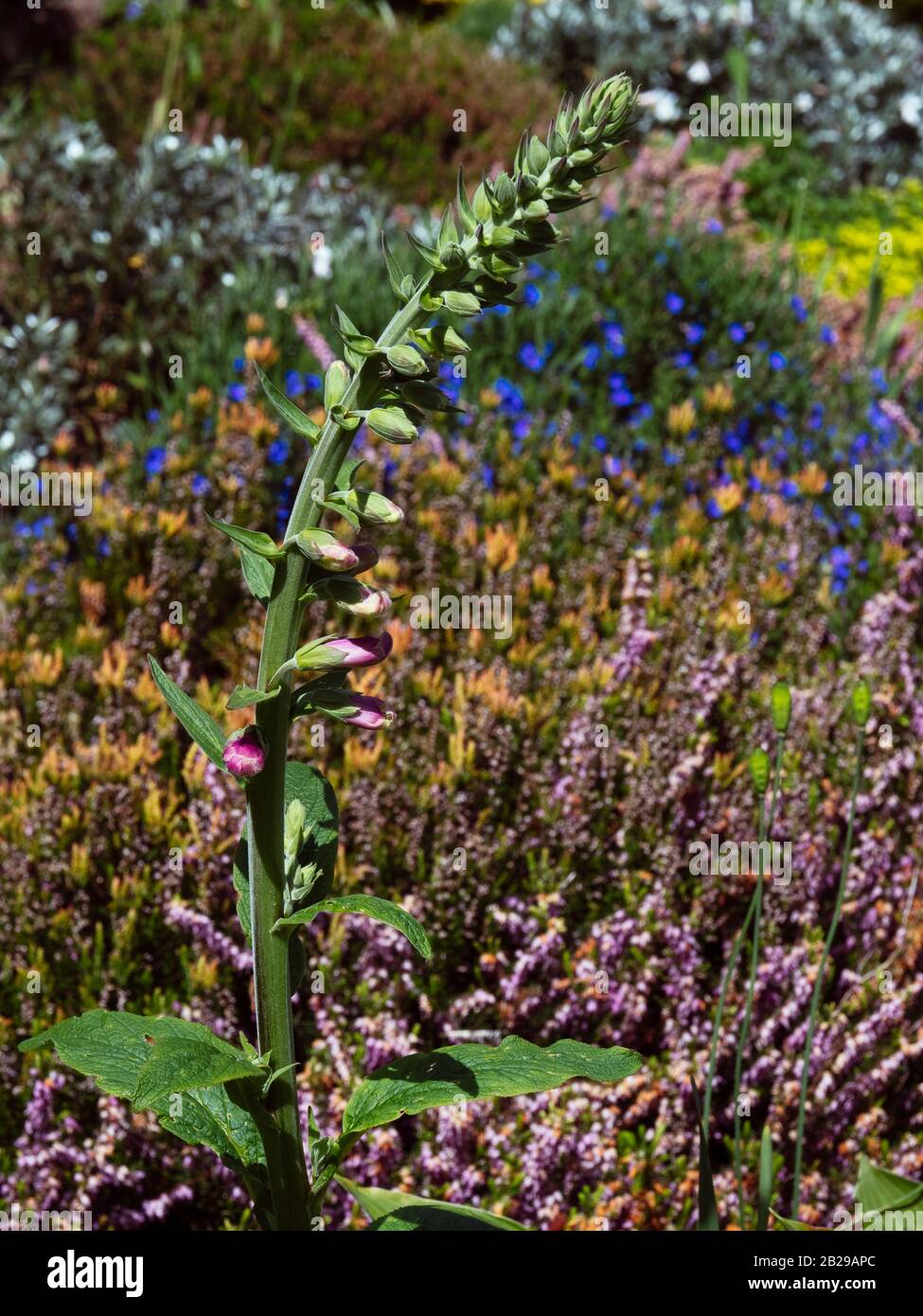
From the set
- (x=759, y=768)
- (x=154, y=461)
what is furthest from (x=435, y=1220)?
(x=154, y=461)

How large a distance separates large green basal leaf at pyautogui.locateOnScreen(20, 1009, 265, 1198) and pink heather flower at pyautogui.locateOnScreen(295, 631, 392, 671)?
1.24ft

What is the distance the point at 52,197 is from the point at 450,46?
4.93m

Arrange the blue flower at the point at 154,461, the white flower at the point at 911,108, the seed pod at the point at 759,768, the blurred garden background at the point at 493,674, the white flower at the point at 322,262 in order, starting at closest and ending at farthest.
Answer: the seed pod at the point at 759,768, the blurred garden background at the point at 493,674, the blue flower at the point at 154,461, the white flower at the point at 322,262, the white flower at the point at 911,108

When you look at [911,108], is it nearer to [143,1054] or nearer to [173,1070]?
[143,1054]

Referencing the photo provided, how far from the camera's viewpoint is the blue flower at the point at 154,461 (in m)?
3.76

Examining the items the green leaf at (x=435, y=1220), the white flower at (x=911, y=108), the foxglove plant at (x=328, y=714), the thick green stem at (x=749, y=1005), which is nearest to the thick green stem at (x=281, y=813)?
the foxglove plant at (x=328, y=714)

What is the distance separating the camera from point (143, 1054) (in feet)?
4.36

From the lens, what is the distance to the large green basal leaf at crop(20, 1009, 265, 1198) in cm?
112

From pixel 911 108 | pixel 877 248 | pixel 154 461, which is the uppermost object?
pixel 911 108

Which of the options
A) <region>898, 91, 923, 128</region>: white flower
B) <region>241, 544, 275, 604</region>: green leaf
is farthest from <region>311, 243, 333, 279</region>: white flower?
<region>898, 91, 923, 128</region>: white flower

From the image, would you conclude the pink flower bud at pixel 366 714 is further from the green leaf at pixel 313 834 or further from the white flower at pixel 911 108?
the white flower at pixel 911 108

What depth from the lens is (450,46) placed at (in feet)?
28.8

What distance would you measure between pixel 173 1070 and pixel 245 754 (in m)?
0.29
